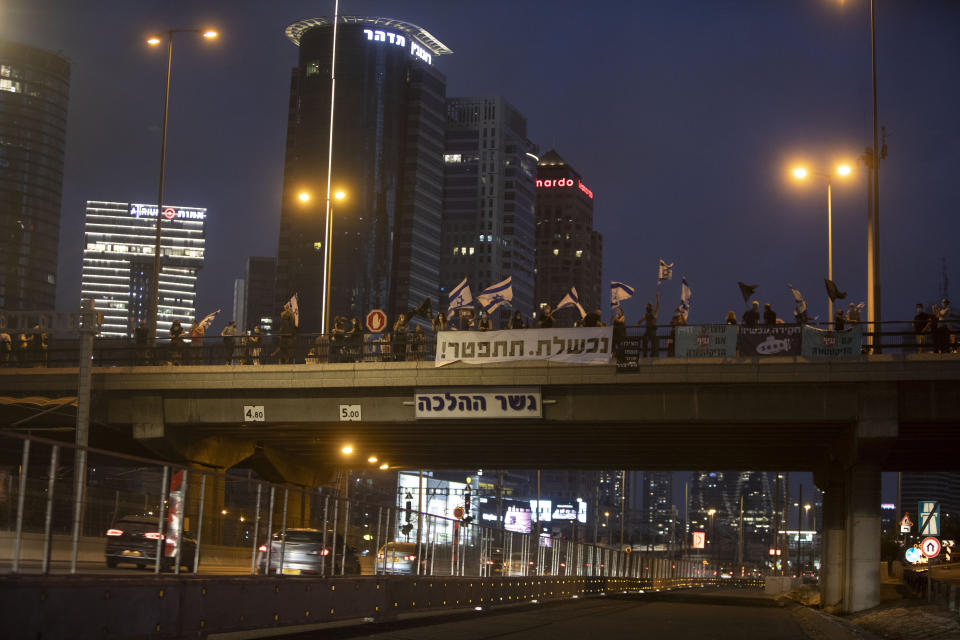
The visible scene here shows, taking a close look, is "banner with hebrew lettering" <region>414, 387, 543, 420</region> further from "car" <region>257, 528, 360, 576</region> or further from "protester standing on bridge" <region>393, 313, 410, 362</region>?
"car" <region>257, 528, 360, 576</region>

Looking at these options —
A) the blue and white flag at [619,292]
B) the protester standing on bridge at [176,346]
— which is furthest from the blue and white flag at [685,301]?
the protester standing on bridge at [176,346]

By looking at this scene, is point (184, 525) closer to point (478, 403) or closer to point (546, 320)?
point (478, 403)

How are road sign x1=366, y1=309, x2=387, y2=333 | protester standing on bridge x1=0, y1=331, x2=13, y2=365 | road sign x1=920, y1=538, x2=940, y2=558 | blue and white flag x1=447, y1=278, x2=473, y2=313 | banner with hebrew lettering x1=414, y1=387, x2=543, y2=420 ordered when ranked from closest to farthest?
road sign x1=920, y1=538, x2=940, y2=558
banner with hebrew lettering x1=414, y1=387, x2=543, y2=420
road sign x1=366, y1=309, x2=387, y2=333
blue and white flag x1=447, y1=278, x2=473, y2=313
protester standing on bridge x1=0, y1=331, x2=13, y2=365

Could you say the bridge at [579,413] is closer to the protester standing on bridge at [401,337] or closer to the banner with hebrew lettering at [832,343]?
the banner with hebrew lettering at [832,343]

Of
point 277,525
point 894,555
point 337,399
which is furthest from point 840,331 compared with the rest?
point 894,555

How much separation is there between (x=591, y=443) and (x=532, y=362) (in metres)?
8.22

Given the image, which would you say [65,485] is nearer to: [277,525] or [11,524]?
[11,524]

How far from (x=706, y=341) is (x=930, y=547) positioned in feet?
29.1

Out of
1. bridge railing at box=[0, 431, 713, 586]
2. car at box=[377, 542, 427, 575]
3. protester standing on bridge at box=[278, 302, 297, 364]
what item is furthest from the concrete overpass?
car at box=[377, 542, 427, 575]

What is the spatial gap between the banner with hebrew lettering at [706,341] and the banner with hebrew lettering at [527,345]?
2234 mm

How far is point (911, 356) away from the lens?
35156 millimetres

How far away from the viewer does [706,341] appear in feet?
122

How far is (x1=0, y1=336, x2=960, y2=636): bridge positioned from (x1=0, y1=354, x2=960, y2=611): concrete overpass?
0.05 m

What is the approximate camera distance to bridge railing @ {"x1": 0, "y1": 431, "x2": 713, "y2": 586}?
14.2 metres
